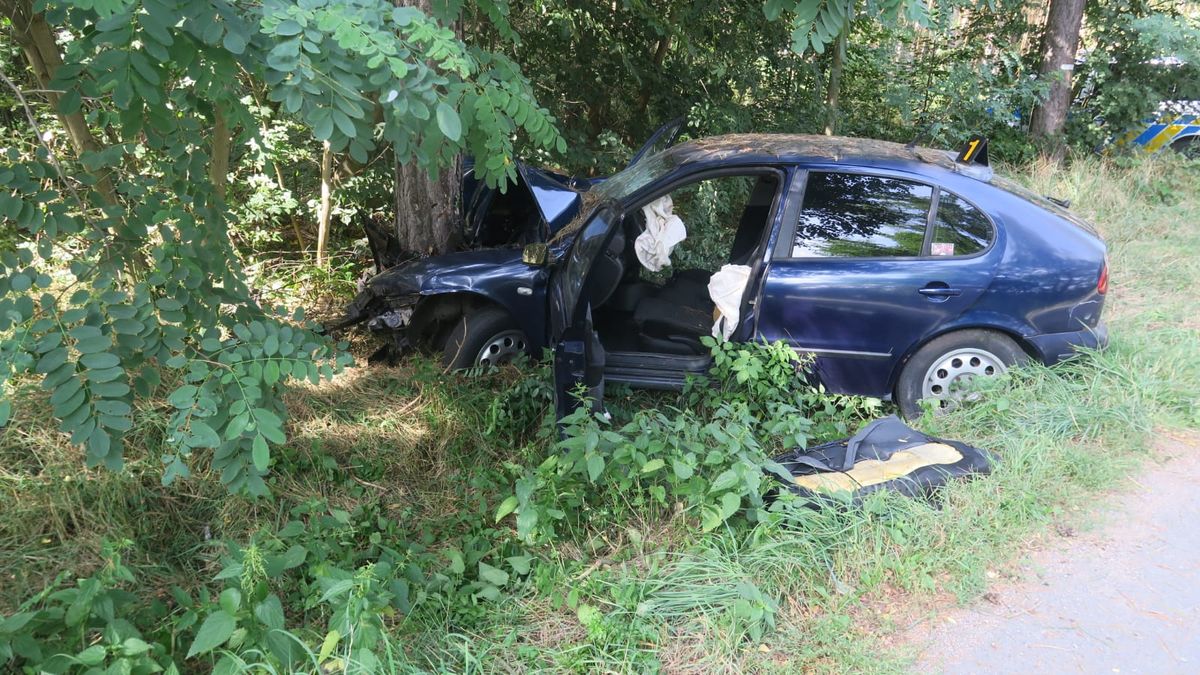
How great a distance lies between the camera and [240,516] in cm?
375

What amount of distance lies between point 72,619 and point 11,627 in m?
0.19

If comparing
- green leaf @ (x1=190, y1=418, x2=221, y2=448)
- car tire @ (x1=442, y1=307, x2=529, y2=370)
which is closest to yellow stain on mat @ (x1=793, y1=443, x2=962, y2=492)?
car tire @ (x1=442, y1=307, x2=529, y2=370)

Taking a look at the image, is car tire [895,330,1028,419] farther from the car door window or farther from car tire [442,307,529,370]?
car tire [442,307,529,370]

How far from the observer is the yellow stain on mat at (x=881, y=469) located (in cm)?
331

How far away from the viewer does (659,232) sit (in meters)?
4.71

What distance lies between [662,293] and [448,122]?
3.07 m

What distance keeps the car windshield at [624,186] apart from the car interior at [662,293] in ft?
0.46

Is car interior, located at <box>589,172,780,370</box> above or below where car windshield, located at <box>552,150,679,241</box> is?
below

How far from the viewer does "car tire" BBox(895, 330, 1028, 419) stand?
170 inches

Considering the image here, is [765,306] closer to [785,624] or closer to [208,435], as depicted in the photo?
[785,624]

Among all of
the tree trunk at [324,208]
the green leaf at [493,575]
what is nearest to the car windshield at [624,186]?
the green leaf at [493,575]

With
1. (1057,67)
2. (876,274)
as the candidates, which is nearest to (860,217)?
(876,274)

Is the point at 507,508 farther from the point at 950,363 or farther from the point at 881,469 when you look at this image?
the point at 950,363

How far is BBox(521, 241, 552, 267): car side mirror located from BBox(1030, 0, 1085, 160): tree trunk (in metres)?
7.56
